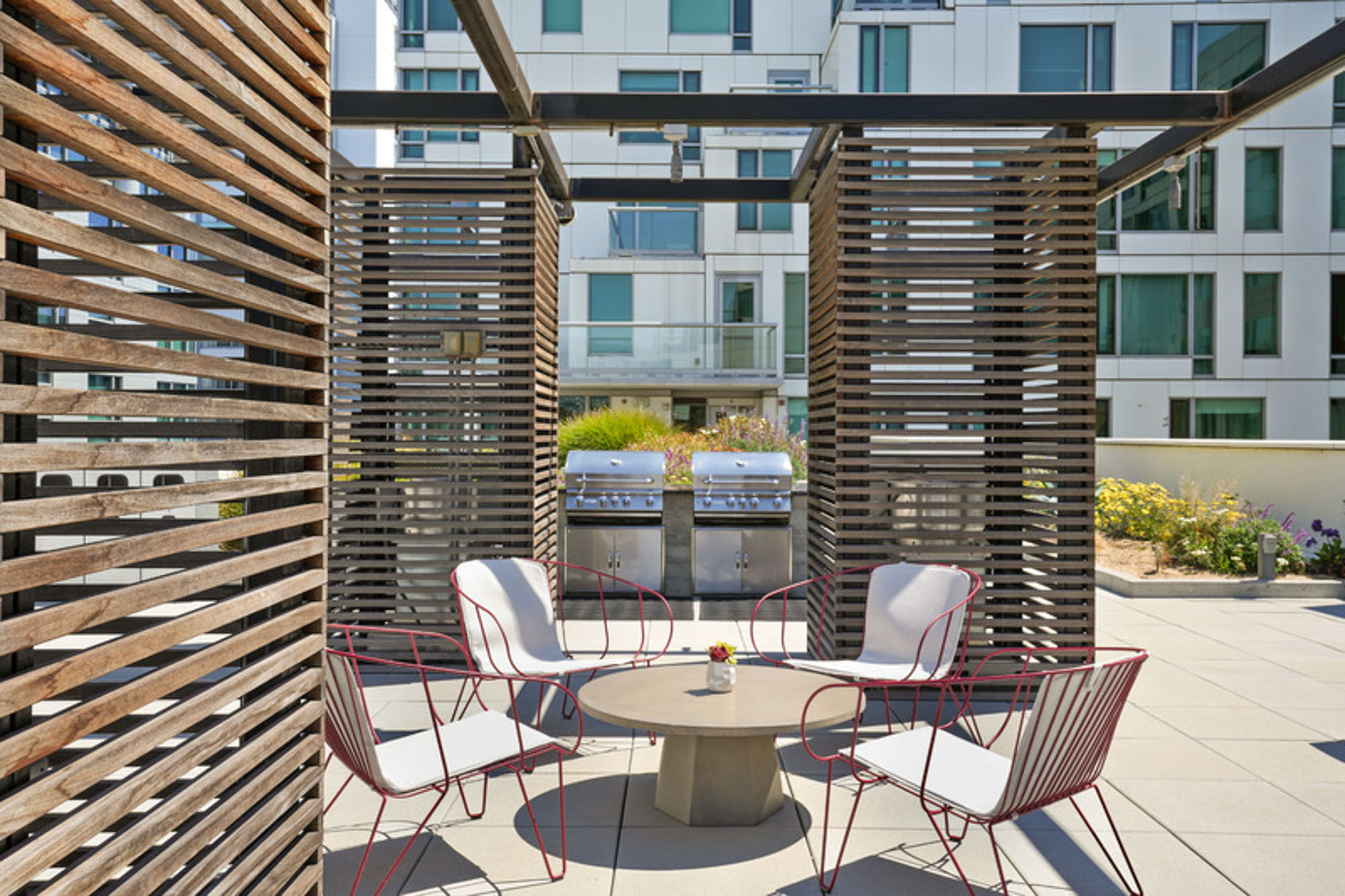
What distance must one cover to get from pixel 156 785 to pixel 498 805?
2.43 metres

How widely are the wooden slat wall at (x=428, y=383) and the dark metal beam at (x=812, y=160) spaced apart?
1.80 metres

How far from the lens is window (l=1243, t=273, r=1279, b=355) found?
56.8ft

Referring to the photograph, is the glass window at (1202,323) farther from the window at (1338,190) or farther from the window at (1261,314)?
the window at (1338,190)

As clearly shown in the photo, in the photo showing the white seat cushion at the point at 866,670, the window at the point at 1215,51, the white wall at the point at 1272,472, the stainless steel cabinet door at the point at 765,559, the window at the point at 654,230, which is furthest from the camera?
the window at the point at 654,230

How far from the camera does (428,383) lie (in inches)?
251

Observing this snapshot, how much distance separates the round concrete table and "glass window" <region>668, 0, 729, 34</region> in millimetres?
19218

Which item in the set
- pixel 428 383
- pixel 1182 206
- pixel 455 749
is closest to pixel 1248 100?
pixel 428 383

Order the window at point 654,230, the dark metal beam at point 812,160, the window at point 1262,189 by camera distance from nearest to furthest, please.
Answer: the dark metal beam at point 812,160 < the window at point 1262,189 < the window at point 654,230

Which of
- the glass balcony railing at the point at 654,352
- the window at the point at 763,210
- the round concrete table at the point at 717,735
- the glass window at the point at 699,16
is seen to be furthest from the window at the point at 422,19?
the round concrete table at the point at 717,735

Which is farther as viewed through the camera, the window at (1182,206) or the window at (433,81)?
the window at (433,81)

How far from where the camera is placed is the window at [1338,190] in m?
17.1

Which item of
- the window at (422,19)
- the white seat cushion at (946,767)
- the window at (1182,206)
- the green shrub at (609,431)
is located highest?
the window at (422,19)

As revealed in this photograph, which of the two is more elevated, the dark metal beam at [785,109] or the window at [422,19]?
the window at [422,19]

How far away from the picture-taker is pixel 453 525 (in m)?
6.29
